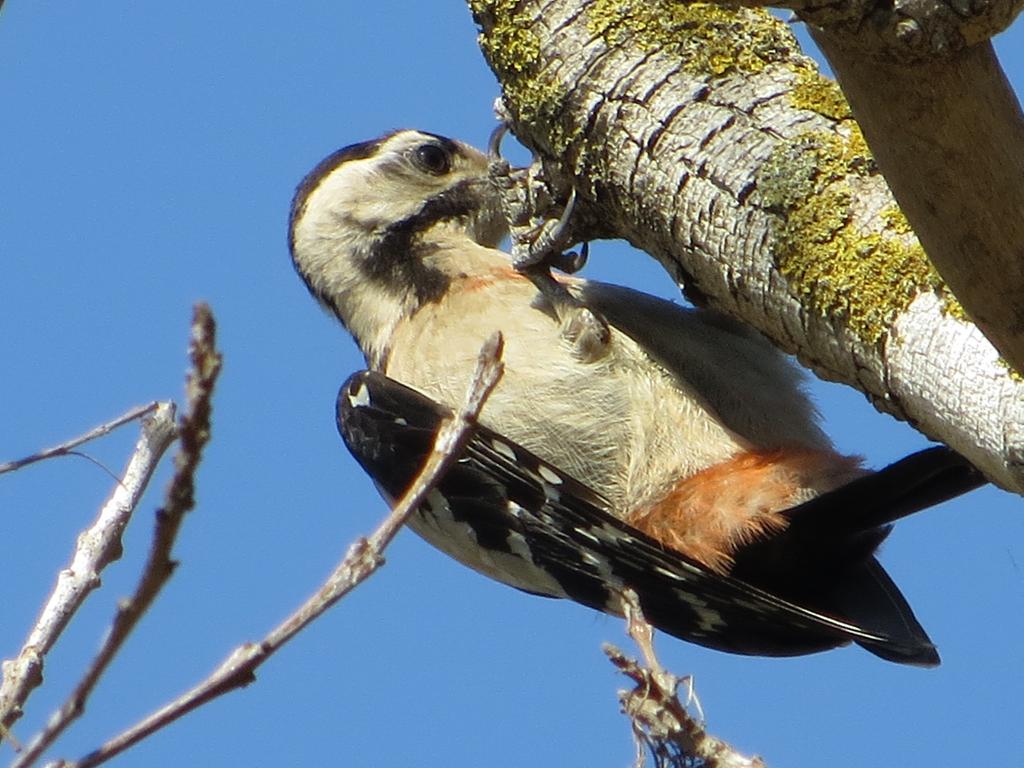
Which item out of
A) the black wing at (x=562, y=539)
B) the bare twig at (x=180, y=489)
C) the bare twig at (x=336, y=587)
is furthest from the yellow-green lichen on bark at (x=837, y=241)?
the bare twig at (x=180, y=489)

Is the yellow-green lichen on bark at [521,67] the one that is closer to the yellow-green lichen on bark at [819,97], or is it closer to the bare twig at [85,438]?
the yellow-green lichen on bark at [819,97]

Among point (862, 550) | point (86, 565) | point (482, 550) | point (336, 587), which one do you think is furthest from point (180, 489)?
point (482, 550)

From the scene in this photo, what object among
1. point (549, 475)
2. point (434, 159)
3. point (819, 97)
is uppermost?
point (434, 159)

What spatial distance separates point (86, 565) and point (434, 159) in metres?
3.29

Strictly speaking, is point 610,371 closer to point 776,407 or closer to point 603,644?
point 776,407

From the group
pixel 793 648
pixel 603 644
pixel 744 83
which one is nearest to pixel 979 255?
pixel 603 644

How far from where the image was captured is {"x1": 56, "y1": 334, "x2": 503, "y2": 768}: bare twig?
54.2 inches

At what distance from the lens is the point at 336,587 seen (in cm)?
155

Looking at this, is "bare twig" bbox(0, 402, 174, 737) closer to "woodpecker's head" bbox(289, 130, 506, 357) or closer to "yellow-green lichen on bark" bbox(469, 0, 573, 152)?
"yellow-green lichen on bark" bbox(469, 0, 573, 152)

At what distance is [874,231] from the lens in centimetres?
294

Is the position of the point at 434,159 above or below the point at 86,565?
above

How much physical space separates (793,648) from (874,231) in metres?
1.46

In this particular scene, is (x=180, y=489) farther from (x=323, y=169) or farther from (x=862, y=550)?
(x=323, y=169)

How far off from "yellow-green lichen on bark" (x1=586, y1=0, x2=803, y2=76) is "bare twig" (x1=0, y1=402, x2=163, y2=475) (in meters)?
1.73
